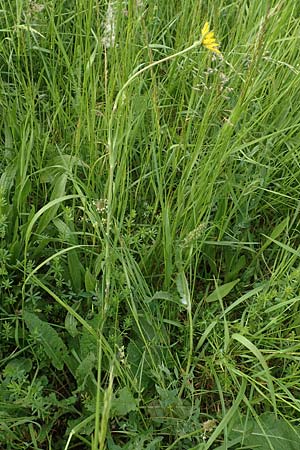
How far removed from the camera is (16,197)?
1311 mm

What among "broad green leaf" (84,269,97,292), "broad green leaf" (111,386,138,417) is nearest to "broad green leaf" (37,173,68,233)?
"broad green leaf" (84,269,97,292)

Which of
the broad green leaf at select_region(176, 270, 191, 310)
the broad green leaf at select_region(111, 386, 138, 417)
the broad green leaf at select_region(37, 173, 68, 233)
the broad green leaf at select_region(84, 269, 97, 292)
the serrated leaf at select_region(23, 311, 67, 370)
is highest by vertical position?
the broad green leaf at select_region(37, 173, 68, 233)

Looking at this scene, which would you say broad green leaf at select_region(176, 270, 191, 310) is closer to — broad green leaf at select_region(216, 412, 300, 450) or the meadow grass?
the meadow grass

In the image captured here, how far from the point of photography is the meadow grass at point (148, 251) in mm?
1132

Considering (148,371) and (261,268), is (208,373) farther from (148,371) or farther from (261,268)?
(261,268)

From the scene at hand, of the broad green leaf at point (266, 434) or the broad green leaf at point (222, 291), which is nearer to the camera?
the broad green leaf at point (266, 434)

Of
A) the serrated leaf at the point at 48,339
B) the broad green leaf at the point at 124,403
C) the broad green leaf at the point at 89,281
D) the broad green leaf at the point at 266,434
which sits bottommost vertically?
the broad green leaf at the point at 266,434

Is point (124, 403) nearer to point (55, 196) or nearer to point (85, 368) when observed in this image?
point (85, 368)

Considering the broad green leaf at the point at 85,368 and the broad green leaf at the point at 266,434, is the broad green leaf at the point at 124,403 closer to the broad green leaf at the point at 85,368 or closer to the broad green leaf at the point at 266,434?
the broad green leaf at the point at 85,368

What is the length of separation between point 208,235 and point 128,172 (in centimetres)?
25

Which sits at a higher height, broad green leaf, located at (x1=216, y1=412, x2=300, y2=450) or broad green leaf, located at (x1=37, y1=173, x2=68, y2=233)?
broad green leaf, located at (x1=37, y1=173, x2=68, y2=233)

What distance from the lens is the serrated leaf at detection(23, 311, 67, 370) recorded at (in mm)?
1180

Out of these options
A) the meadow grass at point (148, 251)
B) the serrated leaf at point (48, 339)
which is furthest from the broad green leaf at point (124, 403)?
the serrated leaf at point (48, 339)

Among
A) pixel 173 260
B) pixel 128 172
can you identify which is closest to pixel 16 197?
pixel 128 172
